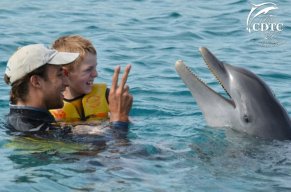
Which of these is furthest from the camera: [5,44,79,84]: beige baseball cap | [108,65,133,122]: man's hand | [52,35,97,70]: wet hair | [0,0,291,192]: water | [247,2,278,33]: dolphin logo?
[247,2,278,33]: dolphin logo

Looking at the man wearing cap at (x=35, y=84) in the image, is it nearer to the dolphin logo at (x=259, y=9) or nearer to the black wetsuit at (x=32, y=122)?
the black wetsuit at (x=32, y=122)

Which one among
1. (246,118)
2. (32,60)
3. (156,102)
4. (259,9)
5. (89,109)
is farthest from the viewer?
(259,9)

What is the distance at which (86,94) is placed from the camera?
364 inches

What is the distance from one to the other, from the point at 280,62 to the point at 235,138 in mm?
5174

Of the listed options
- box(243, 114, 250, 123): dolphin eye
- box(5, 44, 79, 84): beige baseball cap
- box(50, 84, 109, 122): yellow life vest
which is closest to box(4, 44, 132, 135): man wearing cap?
box(5, 44, 79, 84): beige baseball cap

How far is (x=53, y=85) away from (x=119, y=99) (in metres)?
0.68

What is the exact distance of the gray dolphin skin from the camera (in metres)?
8.78

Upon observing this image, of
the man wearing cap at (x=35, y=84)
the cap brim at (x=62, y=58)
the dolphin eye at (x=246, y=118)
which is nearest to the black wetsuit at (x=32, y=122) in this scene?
the man wearing cap at (x=35, y=84)

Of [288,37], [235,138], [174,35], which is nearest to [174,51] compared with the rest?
[174,35]

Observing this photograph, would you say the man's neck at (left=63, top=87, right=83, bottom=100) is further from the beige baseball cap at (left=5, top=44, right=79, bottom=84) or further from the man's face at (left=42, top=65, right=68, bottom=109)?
the beige baseball cap at (left=5, top=44, right=79, bottom=84)

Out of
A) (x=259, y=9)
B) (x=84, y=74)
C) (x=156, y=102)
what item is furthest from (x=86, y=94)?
(x=259, y=9)

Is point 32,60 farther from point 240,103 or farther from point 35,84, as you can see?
point 240,103

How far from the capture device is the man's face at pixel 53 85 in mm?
8000

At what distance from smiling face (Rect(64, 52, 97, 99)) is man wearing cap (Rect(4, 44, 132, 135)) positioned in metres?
0.69
